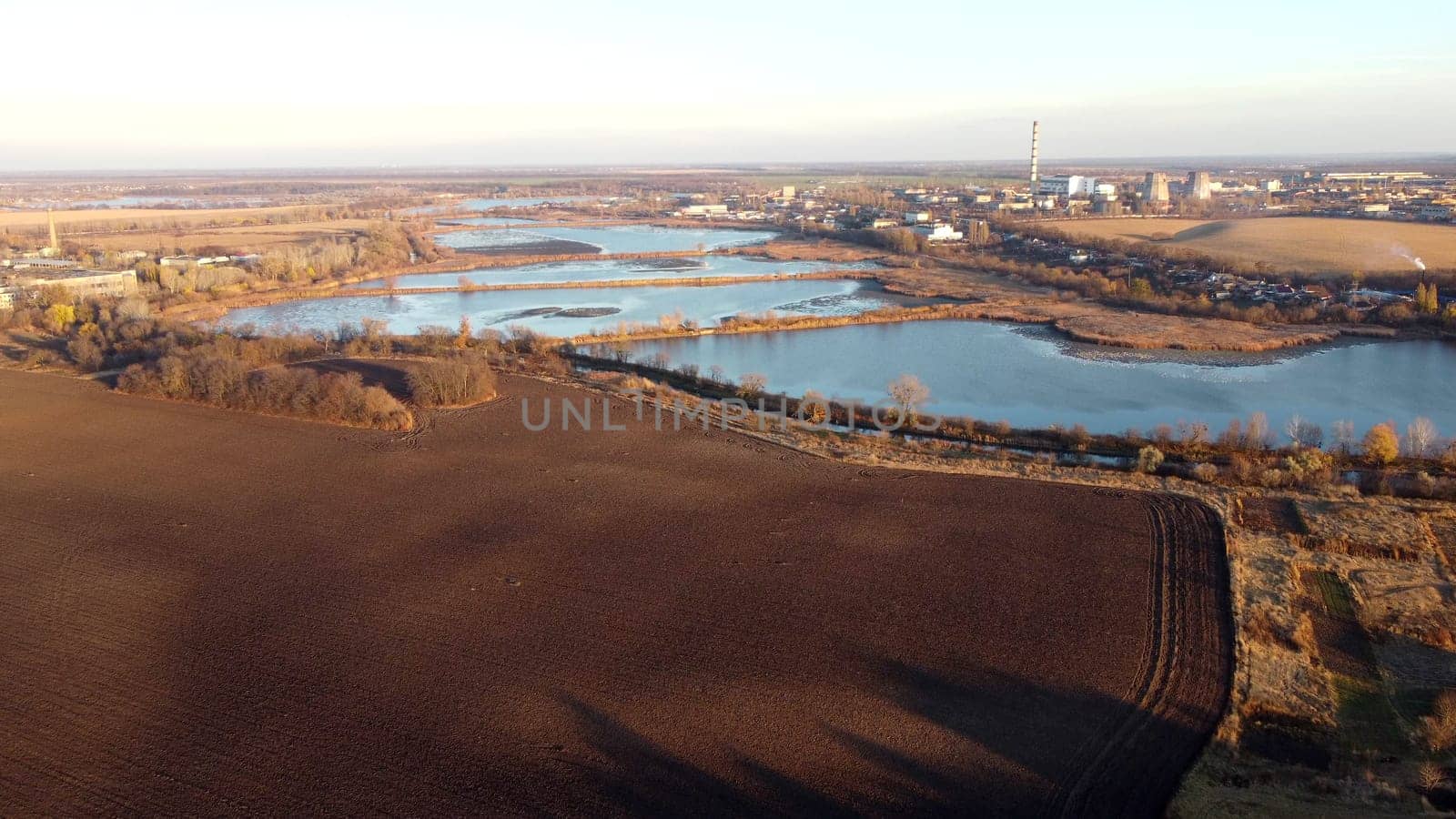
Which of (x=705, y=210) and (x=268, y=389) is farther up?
(x=705, y=210)

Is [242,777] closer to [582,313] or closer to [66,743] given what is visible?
[66,743]

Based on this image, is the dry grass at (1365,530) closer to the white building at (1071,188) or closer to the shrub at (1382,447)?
the shrub at (1382,447)

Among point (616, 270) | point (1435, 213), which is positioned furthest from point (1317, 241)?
point (616, 270)

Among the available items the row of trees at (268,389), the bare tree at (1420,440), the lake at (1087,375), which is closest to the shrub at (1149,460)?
the lake at (1087,375)

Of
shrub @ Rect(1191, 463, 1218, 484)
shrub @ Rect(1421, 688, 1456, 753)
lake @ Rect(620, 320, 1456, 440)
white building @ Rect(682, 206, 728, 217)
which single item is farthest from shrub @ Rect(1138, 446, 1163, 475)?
white building @ Rect(682, 206, 728, 217)

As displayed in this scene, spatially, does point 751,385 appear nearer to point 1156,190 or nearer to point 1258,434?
point 1258,434

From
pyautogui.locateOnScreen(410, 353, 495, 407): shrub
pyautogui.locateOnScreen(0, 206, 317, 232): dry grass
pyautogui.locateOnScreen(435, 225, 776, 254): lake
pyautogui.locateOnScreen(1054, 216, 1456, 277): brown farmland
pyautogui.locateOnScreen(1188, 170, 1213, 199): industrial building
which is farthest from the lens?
pyautogui.locateOnScreen(1188, 170, 1213, 199): industrial building

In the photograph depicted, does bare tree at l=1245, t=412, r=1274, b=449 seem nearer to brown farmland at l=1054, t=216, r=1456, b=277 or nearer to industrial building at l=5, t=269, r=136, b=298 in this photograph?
brown farmland at l=1054, t=216, r=1456, b=277
